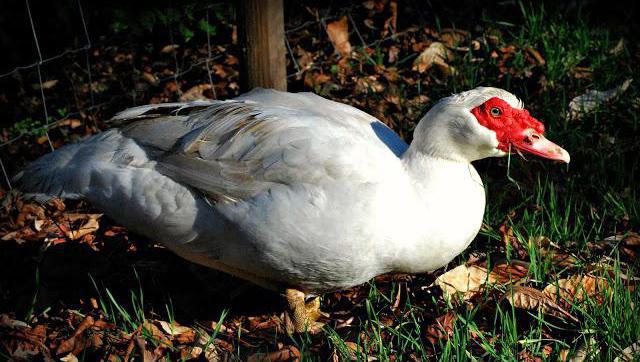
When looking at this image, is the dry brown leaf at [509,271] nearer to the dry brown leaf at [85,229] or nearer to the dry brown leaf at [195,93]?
the dry brown leaf at [85,229]

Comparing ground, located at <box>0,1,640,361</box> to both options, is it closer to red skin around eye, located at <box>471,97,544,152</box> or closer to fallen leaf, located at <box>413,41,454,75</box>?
fallen leaf, located at <box>413,41,454,75</box>

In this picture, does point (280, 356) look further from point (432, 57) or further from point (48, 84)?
point (48, 84)

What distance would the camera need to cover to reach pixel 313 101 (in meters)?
3.38

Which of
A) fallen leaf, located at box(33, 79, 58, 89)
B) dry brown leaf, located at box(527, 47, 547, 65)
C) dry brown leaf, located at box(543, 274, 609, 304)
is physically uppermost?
dry brown leaf, located at box(527, 47, 547, 65)

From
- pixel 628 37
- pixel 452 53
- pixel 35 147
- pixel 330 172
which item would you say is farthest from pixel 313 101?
pixel 628 37

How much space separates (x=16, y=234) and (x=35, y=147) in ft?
2.58

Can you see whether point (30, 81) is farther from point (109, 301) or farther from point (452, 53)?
point (452, 53)

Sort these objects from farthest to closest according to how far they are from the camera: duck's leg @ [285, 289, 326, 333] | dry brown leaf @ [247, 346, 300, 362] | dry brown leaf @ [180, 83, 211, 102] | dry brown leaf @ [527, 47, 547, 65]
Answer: dry brown leaf @ [180, 83, 211, 102] → dry brown leaf @ [527, 47, 547, 65] → duck's leg @ [285, 289, 326, 333] → dry brown leaf @ [247, 346, 300, 362]

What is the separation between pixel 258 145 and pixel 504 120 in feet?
3.06

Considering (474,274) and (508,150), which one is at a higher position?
(508,150)

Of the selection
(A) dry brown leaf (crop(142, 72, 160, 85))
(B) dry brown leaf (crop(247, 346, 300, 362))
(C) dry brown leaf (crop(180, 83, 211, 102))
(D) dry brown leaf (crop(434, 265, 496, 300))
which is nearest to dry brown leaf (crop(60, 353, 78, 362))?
(B) dry brown leaf (crop(247, 346, 300, 362))

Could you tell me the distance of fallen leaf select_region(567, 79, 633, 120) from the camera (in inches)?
161

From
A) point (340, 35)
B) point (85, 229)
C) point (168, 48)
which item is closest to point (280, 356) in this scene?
point (85, 229)

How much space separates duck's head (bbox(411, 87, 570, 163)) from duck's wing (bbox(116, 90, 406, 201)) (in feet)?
0.64
